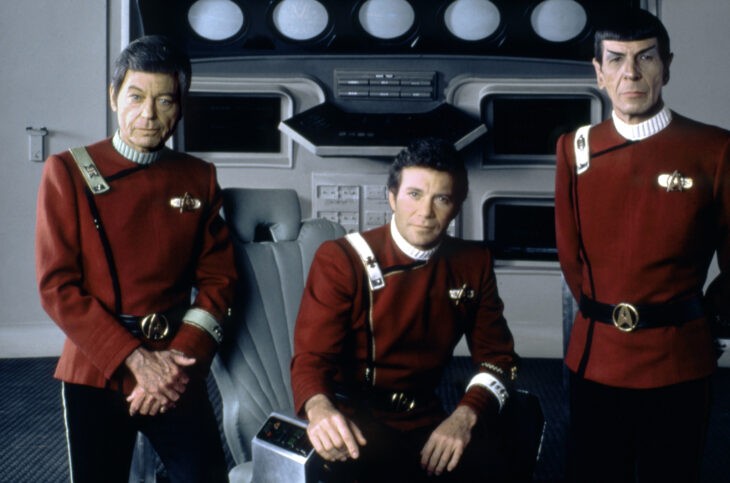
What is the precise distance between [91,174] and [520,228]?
2252 mm

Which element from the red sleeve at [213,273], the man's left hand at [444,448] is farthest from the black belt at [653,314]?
the red sleeve at [213,273]

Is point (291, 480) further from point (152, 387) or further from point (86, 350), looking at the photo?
point (86, 350)

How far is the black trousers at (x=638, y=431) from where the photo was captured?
126 centimetres

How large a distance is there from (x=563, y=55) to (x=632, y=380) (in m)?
1.97

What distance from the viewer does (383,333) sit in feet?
4.53

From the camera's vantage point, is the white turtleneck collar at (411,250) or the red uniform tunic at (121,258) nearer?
the red uniform tunic at (121,258)

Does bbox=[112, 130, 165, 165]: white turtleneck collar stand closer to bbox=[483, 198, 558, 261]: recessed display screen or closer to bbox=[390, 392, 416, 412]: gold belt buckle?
bbox=[390, 392, 416, 412]: gold belt buckle

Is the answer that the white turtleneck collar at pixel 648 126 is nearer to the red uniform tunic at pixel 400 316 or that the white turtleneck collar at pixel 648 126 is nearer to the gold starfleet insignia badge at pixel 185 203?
the red uniform tunic at pixel 400 316

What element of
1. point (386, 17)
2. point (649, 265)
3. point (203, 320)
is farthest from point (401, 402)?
point (386, 17)

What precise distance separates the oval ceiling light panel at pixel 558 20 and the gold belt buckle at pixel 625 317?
1921 mm

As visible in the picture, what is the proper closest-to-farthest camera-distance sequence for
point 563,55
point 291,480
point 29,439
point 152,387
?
point 291,480
point 152,387
point 29,439
point 563,55

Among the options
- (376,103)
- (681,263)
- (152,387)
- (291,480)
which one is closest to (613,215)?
(681,263)

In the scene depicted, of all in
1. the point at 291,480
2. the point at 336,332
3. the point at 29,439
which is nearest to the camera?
the point at 291,480

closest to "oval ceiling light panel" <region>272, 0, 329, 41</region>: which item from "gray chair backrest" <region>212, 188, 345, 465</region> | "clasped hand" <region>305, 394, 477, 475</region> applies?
"gray chair backrest" <region>212, 188, 345, 465</region>
